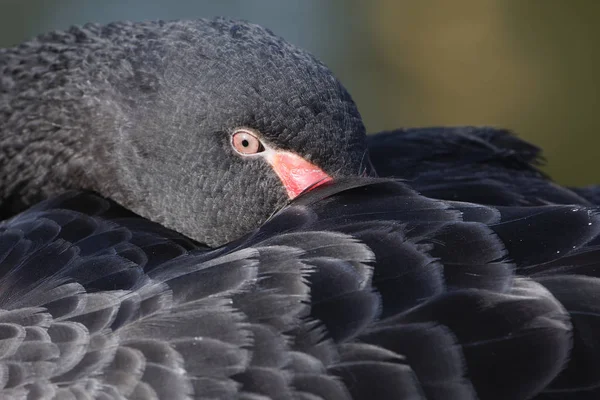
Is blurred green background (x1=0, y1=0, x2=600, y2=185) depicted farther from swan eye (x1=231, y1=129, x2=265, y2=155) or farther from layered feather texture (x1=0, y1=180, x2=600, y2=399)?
layered feather texture (x1=0, y1=180, x2=600, y2=399)

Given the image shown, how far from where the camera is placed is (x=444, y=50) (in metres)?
8.23

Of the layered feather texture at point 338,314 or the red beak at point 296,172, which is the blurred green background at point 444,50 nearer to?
the red beak at point 296,172

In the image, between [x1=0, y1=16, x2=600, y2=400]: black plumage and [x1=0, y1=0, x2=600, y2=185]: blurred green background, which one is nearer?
[x1=0, y1=16, x2=600, y2=400]: black plumage

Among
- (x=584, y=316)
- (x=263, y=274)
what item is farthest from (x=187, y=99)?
(x=584, y=316)

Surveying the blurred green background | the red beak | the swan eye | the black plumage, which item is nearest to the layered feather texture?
the black plumage

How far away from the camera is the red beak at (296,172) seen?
8.79 feet

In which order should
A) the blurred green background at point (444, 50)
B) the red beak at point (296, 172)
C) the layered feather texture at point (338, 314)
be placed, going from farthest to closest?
the blurred green background at point (444, 50) < the red beak at point (296, 172) < the layered feather texture at point (338, 314)

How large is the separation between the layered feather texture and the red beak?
352 mm

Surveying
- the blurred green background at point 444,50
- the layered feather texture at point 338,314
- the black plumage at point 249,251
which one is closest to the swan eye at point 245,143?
the black plumage at point 249,251

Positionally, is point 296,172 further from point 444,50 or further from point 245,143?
point 444,50

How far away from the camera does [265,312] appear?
1.99m

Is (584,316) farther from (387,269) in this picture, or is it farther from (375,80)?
(375,80)

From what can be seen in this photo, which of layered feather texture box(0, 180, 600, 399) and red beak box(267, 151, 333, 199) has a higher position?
red beak box(267, 151, 333, 199)

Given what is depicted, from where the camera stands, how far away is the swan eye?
2752 millimetres
